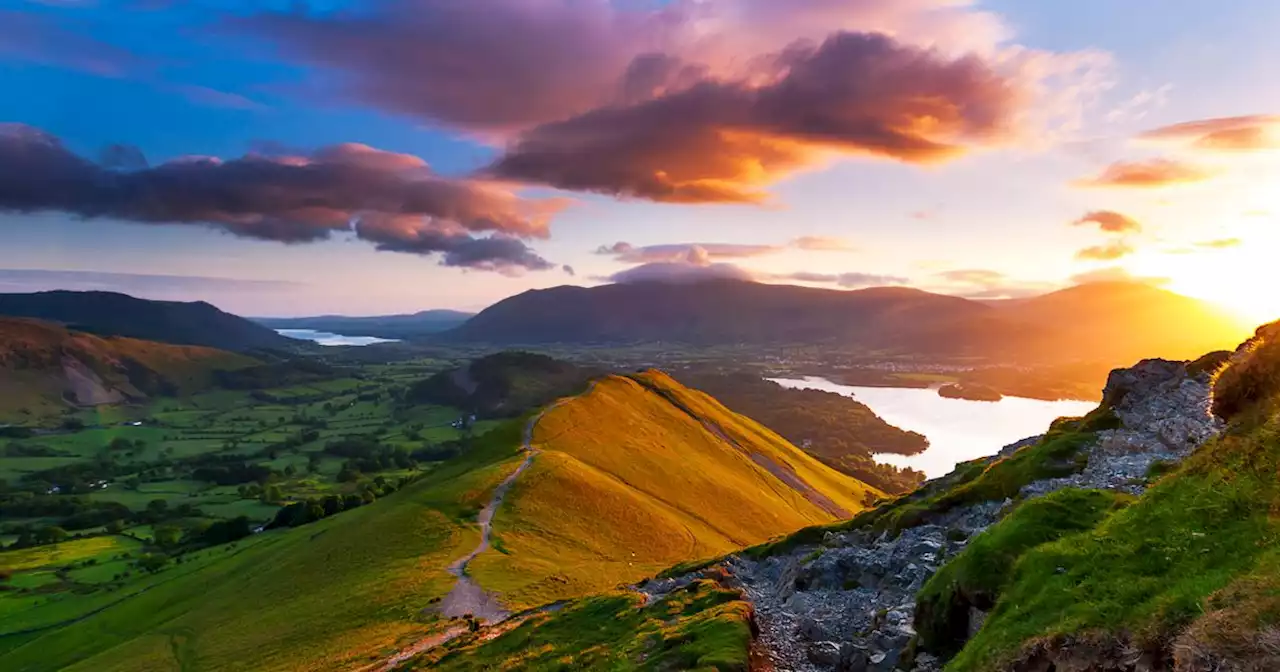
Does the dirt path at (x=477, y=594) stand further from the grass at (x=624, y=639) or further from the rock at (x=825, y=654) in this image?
the rock at (x=825, y=654)

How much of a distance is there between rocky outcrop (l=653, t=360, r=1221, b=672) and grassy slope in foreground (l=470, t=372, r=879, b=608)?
2982 cm

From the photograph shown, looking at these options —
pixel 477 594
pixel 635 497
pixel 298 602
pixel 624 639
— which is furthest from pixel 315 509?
pixel 624 639

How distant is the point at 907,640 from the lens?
89.7 feet

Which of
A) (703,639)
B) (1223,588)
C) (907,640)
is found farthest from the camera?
(703,639)

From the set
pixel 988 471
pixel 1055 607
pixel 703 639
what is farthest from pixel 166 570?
pixel 1055 607

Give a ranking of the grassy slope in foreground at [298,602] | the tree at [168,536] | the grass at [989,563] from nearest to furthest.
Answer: the grass at [989,563] → the grassy slope in foreground at [298,602] → the tree at [168,536]

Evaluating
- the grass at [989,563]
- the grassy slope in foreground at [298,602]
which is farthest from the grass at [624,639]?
the grassy slope in foreground at [298,602]

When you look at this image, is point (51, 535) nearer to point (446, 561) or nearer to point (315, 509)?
point (315, 509)

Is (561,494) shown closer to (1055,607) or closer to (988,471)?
(988,471)

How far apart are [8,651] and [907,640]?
134206mm

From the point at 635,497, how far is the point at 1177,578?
338 feet

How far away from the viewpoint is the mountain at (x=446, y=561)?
63.3 metres

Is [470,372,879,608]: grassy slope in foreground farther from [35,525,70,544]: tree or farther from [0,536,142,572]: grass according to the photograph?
[35,525,70,544]: tree

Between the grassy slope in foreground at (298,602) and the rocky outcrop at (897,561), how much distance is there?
1349 inches
